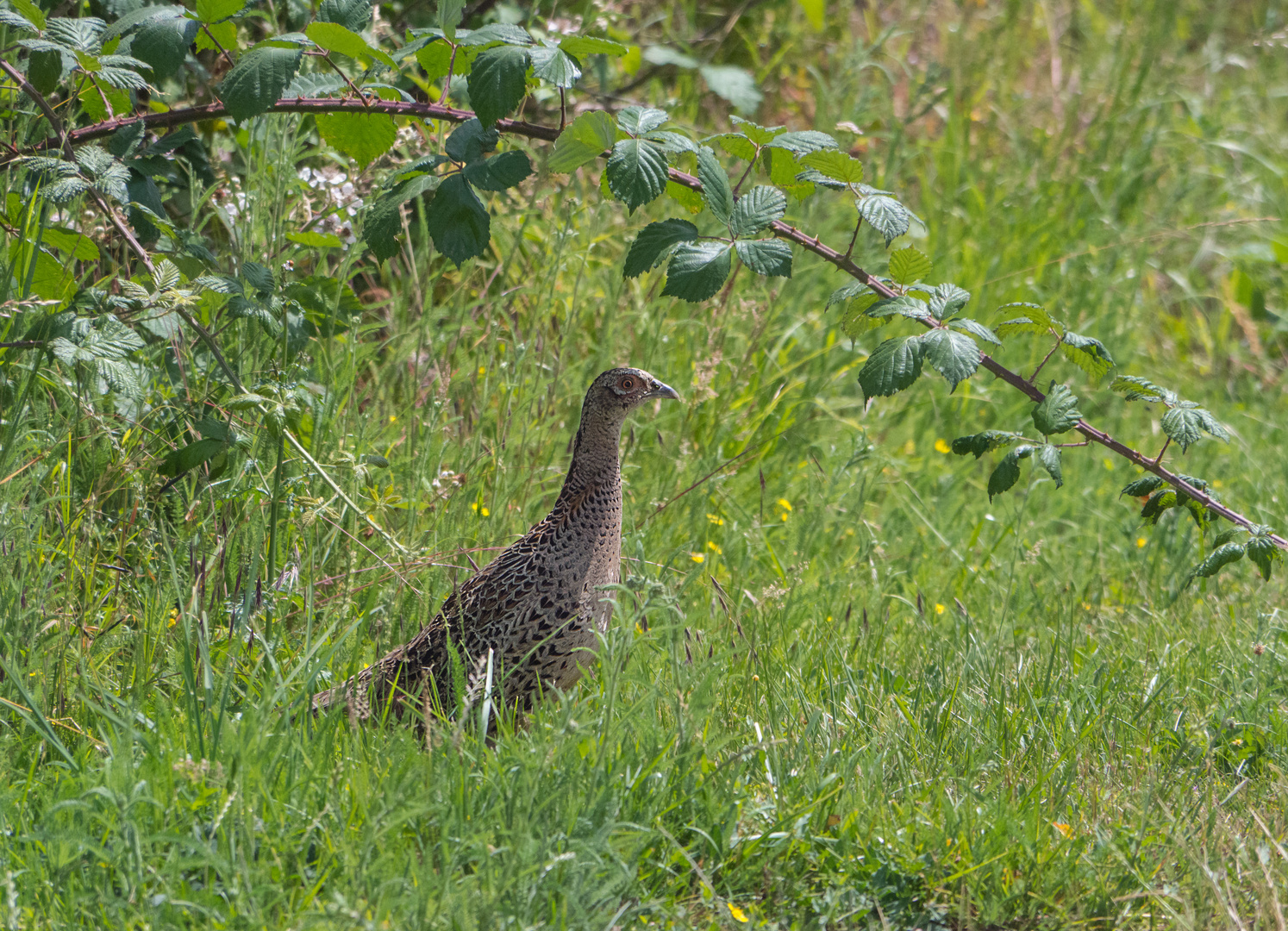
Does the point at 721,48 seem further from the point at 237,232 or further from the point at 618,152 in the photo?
the point at 618,152

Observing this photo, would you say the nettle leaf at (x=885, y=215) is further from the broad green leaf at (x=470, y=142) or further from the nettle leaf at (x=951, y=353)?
the broad green leaf at (x=470, y=142)

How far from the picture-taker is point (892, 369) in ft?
8.95

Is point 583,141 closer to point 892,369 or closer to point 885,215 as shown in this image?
point 885,215

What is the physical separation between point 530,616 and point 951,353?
1300 millimetres

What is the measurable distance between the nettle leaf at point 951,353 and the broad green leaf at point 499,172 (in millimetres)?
1008

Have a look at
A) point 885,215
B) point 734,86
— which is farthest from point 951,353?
point 734,86

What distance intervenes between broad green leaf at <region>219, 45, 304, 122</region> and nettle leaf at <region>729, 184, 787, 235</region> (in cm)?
104

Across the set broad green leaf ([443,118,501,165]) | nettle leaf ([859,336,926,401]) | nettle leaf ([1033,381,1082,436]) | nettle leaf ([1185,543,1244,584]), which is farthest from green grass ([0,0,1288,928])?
broad green leaf ([443,118,501,165])

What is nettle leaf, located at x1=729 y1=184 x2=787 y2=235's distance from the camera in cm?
273

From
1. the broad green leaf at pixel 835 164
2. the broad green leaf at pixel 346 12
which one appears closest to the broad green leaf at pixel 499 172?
the broad green leaf at pixel 346 12

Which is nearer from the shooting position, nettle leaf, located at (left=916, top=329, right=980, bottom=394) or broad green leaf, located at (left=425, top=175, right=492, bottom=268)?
nettle leaf, located at (left=916, top=329, right=980, bottom=394)

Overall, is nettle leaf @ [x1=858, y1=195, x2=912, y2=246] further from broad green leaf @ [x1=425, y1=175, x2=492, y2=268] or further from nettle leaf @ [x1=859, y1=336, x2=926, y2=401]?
broad green leaf @ [x1=425, y1=175, x2=492, y2=268]

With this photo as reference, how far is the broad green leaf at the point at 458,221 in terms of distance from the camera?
2.82 meters

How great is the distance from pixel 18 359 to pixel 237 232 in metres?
0.76
